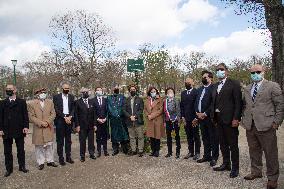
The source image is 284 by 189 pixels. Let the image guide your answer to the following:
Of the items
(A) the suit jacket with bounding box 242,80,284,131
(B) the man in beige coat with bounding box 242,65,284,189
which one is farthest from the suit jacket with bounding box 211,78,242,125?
(A) the suit jacket with bounding box 242,80,284,131

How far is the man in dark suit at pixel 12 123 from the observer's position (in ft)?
28.2

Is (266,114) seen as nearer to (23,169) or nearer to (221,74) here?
(221,74)

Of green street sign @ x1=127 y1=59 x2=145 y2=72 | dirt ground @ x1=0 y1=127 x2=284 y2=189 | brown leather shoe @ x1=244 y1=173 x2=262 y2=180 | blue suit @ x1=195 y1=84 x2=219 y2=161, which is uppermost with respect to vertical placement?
green street sign @ x1=127 y1=59 x2=145 y2=72

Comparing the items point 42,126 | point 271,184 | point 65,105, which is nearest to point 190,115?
point 271,184

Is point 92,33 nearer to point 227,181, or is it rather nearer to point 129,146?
point 129,146

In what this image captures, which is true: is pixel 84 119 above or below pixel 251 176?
above

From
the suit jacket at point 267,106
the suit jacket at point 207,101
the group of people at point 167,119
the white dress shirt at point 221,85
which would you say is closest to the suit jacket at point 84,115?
the group of people at point 167,119

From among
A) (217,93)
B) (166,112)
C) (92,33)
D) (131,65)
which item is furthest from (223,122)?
(92,33)

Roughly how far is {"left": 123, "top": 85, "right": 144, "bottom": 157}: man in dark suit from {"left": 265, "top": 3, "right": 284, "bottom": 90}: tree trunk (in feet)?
13.8

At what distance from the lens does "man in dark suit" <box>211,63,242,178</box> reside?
731cm

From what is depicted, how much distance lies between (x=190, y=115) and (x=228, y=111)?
1861 mm

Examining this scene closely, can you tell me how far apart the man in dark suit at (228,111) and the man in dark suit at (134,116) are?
2899mm

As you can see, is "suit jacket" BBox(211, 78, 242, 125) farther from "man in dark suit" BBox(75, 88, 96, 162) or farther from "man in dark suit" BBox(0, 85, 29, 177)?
"man in dark suit" BBox(0, 85, 29, 177)

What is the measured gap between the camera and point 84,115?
32.1ft
